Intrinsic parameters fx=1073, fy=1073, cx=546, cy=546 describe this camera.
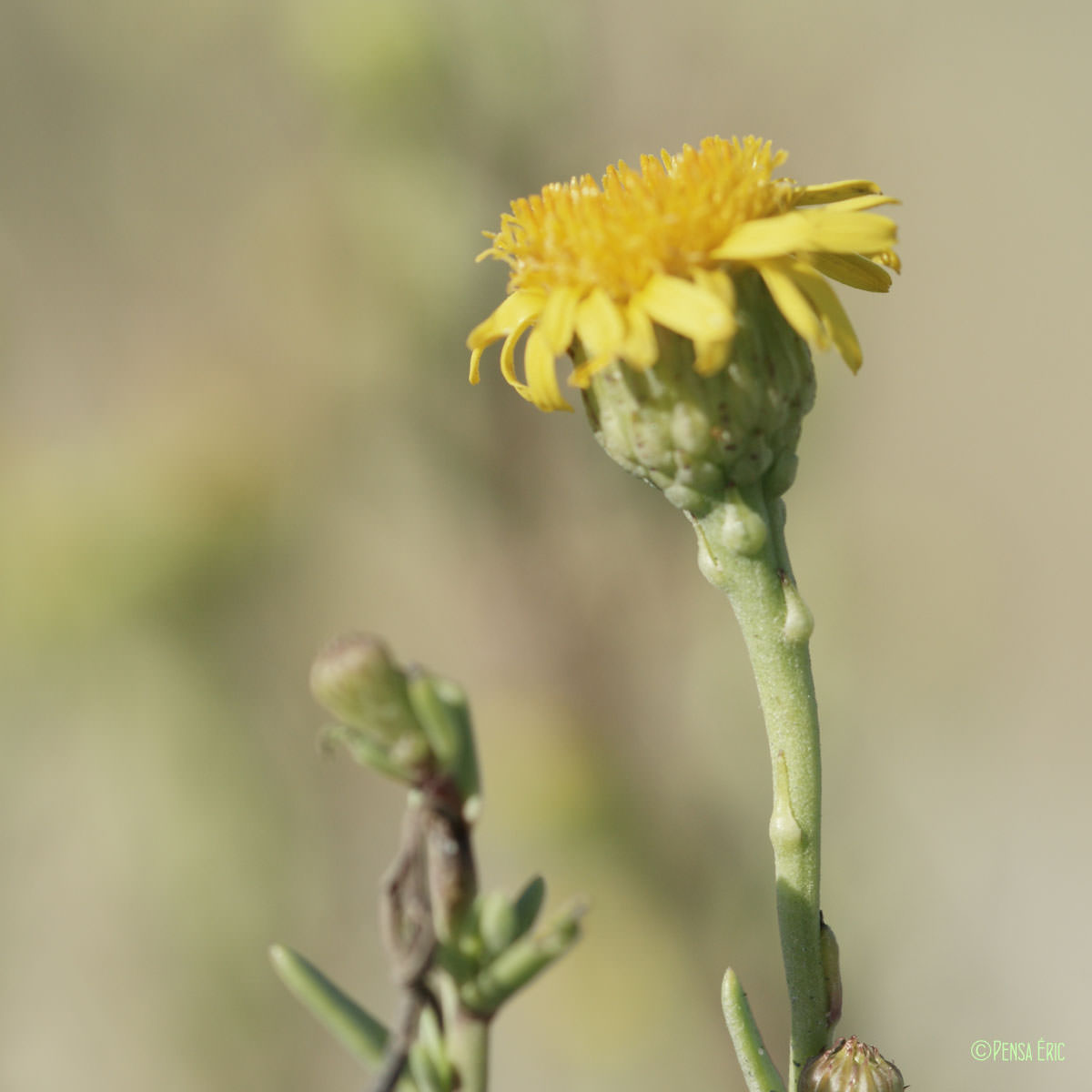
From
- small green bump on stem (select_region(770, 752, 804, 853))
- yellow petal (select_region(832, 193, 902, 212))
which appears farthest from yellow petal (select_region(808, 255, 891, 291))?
small green bump on stem (select_region(770, 752, 804, 853))

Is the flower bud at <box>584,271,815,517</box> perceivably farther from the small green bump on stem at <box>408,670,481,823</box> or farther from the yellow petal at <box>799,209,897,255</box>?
the small green bump on stem at <box>408,670,481,823</box>

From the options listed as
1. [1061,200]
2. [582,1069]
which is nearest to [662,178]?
[582,1069]

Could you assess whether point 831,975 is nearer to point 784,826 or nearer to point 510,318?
point 784,826

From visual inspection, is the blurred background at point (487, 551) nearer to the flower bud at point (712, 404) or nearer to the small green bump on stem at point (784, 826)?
the flower bud at point (712, 404)

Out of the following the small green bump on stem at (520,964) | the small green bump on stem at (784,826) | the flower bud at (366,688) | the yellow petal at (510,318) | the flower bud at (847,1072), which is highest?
the yellow petal at (510,318)

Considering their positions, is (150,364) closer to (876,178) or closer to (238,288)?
(238,288)

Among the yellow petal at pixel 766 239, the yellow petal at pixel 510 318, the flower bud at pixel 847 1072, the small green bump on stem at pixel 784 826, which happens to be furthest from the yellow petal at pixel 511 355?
the flower bud at pixel 847 1072

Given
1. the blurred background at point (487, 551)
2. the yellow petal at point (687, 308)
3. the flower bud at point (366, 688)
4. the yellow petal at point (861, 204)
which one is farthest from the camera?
the blurred background at point (487, 551)
